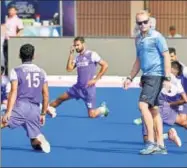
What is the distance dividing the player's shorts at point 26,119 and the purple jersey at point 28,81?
0.34ft

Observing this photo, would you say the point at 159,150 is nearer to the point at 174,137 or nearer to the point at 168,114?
the point at 174,137

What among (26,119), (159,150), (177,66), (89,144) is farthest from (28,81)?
(177,66)

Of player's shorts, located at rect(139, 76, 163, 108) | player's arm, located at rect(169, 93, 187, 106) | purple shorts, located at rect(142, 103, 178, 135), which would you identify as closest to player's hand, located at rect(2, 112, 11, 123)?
player's shorts, located at rect(139, 76, 163, 108)

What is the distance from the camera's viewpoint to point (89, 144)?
1241cm

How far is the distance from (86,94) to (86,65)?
0.53 m

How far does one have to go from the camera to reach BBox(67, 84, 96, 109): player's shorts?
1593cm

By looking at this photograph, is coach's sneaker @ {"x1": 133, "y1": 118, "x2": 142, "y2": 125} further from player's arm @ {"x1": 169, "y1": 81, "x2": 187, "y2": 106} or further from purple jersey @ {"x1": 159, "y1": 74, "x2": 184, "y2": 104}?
player's arm @ {"x1": 169, "y1": 81, "x2": 187, "y2": 106}

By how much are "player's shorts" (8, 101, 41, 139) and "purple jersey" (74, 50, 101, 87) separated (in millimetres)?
4296

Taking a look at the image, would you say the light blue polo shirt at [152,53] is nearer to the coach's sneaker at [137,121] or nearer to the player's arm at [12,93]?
the player's arm at [12,93]

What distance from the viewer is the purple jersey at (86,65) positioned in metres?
15.9

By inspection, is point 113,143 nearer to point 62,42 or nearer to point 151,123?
point 151,123

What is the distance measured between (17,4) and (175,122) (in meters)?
14.1

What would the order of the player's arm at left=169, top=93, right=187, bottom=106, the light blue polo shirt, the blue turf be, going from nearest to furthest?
the blue turf < the light blue polo shirt < the player's arm at left=169, top=93, right=187, bottom=106

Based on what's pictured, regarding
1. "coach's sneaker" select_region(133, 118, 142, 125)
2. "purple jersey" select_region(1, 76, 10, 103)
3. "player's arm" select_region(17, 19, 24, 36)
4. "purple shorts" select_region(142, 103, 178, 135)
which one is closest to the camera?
"purple shorts" select_region(142, 103, 178, 135)
